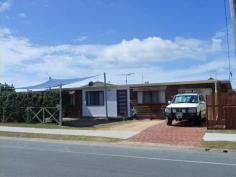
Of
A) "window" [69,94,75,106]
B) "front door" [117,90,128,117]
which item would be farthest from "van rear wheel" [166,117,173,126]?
"window" [69,94,75,106]

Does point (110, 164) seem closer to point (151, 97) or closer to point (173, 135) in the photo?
point (173, 135)

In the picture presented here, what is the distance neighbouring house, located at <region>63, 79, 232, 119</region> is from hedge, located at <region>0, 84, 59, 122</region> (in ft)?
16.9

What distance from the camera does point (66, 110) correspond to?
3744cm

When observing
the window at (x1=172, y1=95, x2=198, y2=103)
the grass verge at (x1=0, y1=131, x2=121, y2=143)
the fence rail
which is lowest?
the grass verge at (x1=0, y1=131, x2=121, y2=143)

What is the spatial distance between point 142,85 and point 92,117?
5180 millimetres

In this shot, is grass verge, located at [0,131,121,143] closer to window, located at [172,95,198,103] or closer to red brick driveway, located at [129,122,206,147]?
red brick driveway, located at [129,122,206,147]

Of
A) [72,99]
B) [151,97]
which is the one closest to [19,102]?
[72,99]

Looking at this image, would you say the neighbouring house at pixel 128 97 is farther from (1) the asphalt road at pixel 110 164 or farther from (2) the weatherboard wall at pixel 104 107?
(1) the asphalt road at pixel 110 164

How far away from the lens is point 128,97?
112 ft

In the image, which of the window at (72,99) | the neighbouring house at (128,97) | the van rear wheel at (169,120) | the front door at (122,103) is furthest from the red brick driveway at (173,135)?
the window at (72,99)

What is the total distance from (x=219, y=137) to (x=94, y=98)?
57.4 feet

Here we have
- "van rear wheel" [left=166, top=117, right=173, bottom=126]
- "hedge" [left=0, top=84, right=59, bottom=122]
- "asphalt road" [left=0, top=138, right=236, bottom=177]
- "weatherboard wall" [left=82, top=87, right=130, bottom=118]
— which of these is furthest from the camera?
"weatherboard wall" [left=82, top=87, right=130, bottom=118]

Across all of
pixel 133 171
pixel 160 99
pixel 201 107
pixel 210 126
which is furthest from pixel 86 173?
pixel 160 99

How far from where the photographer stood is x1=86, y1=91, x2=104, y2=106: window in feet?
116
